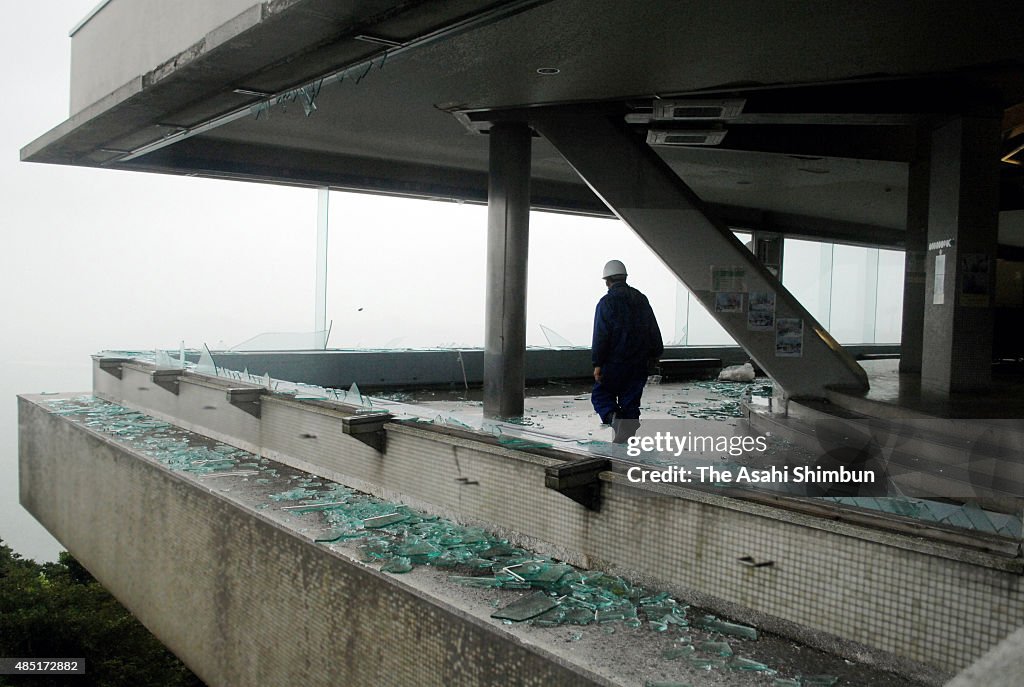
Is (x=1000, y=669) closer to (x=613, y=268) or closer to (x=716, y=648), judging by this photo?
(x=716, y=648)

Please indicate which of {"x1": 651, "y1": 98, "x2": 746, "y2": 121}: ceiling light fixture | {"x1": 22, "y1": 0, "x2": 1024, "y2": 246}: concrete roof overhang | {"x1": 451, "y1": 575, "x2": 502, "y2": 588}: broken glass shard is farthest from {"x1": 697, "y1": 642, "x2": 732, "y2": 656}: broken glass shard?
{"x1": 651, "y1": 98, "x2": 746, "y2": 121}: ceiling light fixture

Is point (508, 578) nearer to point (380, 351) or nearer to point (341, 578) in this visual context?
point (341, 578)

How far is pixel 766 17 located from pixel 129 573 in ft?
20.2

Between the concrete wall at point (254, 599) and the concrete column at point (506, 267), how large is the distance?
2.79m

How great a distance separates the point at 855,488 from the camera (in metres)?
3.14

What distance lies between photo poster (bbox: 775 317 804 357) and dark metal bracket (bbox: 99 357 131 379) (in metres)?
7.44

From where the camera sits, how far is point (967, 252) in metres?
6.72

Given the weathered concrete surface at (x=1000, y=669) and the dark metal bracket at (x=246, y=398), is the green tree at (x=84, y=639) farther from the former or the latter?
the weathered concrete surface at (x=1000, y=669)

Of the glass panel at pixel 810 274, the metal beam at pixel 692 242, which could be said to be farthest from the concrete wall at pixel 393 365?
the metal beam at pixel 692 242

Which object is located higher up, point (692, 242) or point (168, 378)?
point (692, 242)

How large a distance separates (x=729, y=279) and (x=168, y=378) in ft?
18.6

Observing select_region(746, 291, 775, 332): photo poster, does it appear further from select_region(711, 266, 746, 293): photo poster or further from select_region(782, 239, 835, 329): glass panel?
select_region(782, 239, 835, 329): glass panel

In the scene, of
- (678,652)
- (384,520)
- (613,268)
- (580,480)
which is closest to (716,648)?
(678,652)

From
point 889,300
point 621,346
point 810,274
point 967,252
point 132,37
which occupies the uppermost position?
point 132,37
